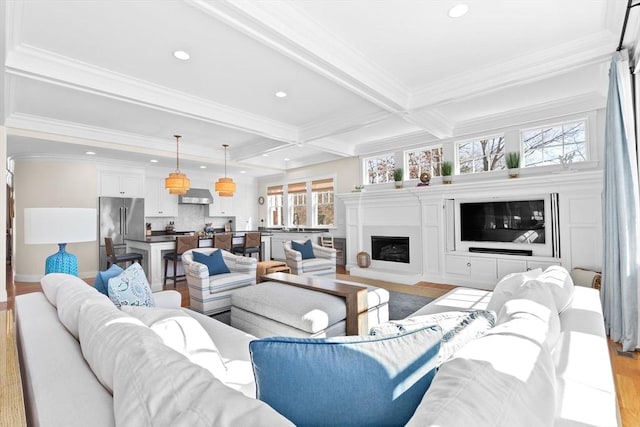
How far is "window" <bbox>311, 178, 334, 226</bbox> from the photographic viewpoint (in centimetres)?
759

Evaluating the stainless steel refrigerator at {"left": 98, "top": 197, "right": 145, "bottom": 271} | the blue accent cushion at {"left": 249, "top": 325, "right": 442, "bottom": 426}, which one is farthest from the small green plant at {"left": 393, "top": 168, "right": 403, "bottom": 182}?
the stainless steel refrigerator at {"left": 98, "top": 197, "right": 145, "bottom": 271}

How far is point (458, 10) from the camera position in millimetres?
2436

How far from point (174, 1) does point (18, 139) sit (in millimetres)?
4438

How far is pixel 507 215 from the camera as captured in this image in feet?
15.9

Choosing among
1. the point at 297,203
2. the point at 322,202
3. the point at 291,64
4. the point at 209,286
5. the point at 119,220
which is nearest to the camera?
the point at 291,64

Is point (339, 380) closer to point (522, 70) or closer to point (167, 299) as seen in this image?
point (167, 299)

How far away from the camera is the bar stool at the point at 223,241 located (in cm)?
538

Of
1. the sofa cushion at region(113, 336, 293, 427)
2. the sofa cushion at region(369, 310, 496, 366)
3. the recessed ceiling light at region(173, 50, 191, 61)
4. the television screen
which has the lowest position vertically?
the sofa cushion at region(369, 310, 496, 366)

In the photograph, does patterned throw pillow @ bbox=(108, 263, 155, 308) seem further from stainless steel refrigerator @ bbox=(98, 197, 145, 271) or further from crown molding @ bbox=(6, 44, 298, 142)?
stainless steel refrigerator @ bbox=(98, 197, 145, 271)

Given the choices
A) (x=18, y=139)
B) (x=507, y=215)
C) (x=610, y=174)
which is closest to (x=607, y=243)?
(x=610, y=174)

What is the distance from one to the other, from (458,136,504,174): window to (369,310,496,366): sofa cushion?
15.1 ft

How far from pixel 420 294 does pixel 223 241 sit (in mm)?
3369

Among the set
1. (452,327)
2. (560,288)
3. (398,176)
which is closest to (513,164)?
(398,176)

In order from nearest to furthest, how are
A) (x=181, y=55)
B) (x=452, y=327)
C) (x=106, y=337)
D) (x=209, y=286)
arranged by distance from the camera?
1. (x=106, y=337)
2. (x=452, y=327)
3. (x=181, y=55)
4. (x=209, y=286)
